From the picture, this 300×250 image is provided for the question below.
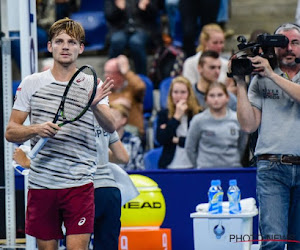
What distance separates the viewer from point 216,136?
941 cm

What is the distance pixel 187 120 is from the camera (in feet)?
33.0

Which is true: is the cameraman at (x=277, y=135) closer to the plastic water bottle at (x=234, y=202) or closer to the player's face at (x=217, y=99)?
Answer: the plastic water bottle at (x=234, y=202)

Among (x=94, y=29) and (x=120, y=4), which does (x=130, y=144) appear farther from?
(x=94, y=29)

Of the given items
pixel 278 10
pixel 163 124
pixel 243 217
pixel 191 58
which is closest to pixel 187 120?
pixel 163 124

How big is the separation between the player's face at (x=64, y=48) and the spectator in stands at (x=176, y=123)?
149 inches

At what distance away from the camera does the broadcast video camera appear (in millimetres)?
6480

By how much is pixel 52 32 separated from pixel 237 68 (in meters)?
1.34

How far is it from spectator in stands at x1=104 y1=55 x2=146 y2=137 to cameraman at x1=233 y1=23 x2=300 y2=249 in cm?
433

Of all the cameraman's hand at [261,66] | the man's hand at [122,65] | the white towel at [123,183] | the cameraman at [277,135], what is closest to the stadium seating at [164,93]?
the man's hand at [122,65]

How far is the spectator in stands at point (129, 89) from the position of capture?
10980 millimetres

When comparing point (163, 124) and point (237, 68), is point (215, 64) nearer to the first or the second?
point (163, 124)

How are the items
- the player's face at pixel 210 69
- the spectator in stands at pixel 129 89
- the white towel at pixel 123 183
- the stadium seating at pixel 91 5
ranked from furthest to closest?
the stadium seating at pixel 91 5, the spectator in stands at pixel 129 89, the player's face at pixel 210 69, the white towel at pixel 123 183

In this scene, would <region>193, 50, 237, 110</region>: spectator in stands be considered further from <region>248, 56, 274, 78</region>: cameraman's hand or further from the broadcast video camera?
<region>248, 56, 274, 78</region>: cameraman's hand

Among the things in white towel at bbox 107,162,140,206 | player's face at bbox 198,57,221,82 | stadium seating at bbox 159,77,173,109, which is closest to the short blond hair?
stadium seating at bbox 159,77,173,109
